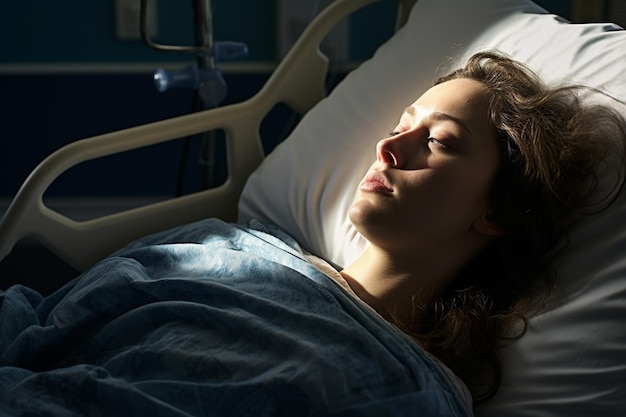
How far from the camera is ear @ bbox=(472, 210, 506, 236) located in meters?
1.27

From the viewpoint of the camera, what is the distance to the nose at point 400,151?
125 cm

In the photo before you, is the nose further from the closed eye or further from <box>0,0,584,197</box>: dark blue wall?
<box>0,0,584,197</box>: dark blue wall

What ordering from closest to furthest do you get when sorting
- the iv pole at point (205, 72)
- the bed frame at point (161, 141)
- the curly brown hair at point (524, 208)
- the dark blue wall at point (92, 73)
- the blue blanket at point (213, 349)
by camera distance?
the blue blanket at point (213, 349) < the curly brown hair at point (524, 208) < the bed frame at point (161, 141) < the iv pole at point (205, 72) < the dark blue wall at point (92, 73)

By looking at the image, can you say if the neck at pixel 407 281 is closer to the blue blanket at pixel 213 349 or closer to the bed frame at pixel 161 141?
the blue blanket at pixel 213 349

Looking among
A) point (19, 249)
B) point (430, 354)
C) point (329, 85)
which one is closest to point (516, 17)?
point (430, 354)

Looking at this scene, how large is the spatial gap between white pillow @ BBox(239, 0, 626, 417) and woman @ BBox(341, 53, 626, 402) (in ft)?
0.15

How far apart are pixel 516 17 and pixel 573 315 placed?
23.1 inches

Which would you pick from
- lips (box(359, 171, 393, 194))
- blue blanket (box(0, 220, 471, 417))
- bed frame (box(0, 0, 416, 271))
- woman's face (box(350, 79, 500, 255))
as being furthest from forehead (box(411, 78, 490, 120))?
bed frame (box(0, 0, 416, 271))

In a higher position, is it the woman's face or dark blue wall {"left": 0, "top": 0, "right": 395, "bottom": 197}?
the woman's face

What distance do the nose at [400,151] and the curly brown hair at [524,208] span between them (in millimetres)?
→ 116

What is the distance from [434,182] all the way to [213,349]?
1.20 feet

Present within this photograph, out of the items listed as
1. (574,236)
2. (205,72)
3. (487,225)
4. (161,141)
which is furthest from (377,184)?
(205,72)

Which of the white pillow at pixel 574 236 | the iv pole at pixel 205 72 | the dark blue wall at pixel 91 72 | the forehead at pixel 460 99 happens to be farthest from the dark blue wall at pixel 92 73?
the forehead at pixel 460 99

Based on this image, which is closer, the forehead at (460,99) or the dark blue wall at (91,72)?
the forehead at (460,99)
